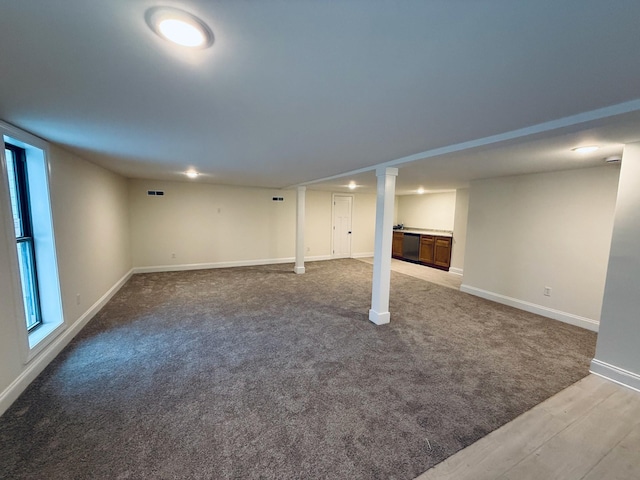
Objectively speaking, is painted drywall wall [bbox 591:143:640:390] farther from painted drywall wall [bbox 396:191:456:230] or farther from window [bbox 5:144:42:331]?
window [bbox 5:144:42:331]

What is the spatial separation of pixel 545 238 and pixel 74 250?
21.2 ft

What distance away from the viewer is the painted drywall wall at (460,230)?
6.39m

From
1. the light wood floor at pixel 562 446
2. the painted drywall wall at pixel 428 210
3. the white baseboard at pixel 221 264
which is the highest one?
the painted drywall wall at pixel 428 210

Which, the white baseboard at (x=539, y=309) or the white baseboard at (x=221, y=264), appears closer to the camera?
the white baseboard at (x=539, y=309)

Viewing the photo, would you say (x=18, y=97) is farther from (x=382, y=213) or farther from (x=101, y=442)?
(x=382, y=213)

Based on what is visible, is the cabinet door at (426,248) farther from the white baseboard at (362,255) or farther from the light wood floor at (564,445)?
the light wood floor at (564,445)

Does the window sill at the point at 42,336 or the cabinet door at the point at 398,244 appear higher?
the cabinet door at the point at 398,244

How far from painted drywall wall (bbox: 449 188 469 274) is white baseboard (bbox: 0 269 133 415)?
23.3ft

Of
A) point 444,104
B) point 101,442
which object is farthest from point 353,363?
point 444,104

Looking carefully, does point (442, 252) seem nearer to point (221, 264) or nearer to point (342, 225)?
point (342, 225)

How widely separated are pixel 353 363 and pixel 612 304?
2.51m

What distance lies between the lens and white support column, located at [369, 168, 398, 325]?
354cm

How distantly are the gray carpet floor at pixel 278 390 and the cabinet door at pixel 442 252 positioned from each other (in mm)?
2813

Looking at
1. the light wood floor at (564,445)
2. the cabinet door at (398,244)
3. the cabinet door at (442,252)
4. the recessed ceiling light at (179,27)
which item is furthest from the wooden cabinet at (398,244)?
the recessed ceiling light at (179,27)
